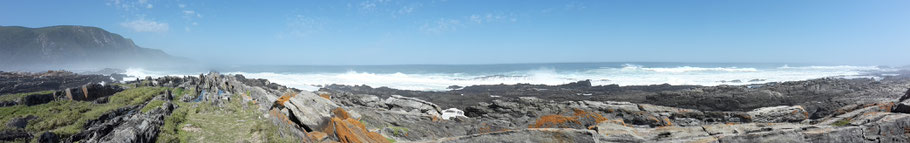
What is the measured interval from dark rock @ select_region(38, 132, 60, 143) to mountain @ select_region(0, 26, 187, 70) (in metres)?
151

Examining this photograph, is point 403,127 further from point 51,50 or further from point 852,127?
point 51,50

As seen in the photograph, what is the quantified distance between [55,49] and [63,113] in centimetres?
18515

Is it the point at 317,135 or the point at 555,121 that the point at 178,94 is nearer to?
the point at 317,135

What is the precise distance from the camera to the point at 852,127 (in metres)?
5.83

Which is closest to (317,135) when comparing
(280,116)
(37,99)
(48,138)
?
(280,116)

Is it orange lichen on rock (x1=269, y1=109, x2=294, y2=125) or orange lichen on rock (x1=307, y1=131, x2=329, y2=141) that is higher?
orange lichen on rock (x1=269, y1=109, x2=294, y2=125)

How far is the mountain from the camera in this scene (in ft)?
382

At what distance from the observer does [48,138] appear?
6711mm

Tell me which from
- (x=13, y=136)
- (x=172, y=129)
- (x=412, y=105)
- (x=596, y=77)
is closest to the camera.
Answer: (x=13, y=136)

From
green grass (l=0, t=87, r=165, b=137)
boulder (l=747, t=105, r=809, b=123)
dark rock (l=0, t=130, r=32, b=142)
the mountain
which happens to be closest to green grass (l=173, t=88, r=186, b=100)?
green grass (l=0, t=87, r=165, b=137)

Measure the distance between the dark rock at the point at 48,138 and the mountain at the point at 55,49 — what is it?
150601mm

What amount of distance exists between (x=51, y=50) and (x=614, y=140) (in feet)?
652

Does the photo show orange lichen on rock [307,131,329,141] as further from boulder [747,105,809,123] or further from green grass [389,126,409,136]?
boulder [747,105,809,123]

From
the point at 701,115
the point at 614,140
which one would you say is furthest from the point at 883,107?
the point at 614,140
